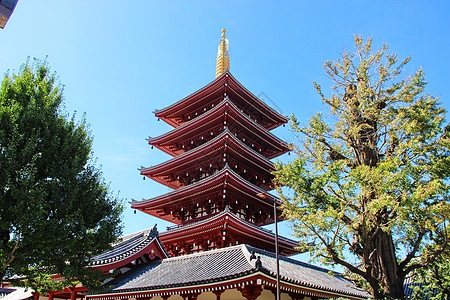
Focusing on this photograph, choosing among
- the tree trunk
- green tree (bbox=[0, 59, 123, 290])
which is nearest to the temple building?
the tree trunk

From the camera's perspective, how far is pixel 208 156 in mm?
21172

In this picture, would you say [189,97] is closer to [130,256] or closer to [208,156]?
[208,156]

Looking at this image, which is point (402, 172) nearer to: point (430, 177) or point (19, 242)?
point (430, 177)

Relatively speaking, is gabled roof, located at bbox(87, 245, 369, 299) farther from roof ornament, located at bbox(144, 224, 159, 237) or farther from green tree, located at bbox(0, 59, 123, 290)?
green tree, located at bbox(0, 59, 123, 290)

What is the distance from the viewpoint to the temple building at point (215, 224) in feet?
38.5

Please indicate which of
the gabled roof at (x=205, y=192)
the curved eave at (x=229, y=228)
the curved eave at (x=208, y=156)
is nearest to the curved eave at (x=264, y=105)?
the curved eave at (x=208, y=156)

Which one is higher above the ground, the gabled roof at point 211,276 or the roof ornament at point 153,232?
the roof ornament at point 153,232

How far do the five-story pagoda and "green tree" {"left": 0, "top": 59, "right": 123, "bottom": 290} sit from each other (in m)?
7.56

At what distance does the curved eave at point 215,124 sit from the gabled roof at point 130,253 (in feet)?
29.3

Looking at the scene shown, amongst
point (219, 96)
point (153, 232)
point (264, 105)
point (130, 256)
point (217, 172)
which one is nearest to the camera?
point (130, 256)

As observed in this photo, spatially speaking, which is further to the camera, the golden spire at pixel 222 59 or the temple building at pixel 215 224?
the golden spire at pixel 222 59

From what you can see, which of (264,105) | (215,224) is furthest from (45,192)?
(264,105)

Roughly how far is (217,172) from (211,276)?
8200mm

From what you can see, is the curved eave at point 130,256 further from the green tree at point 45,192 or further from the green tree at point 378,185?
the green tree at point 378,185
